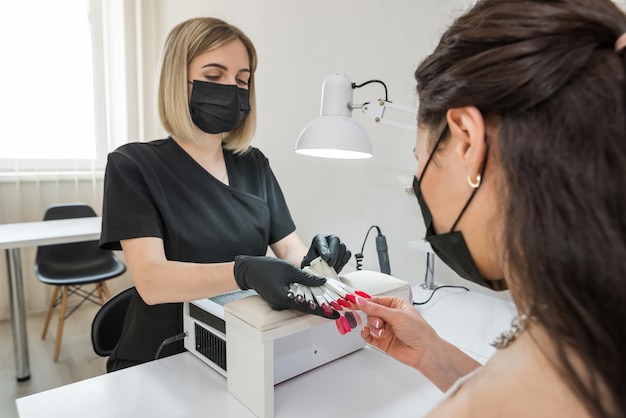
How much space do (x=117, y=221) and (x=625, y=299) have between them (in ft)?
3.50

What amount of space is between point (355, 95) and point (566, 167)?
1.51 metres

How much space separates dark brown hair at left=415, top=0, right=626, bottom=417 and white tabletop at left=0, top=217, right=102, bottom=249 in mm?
2279

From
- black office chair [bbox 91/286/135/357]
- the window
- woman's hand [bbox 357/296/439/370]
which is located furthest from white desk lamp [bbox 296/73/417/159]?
the window

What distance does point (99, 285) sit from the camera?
112 inches

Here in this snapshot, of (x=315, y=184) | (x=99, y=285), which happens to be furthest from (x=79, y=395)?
(x=99, y=285)

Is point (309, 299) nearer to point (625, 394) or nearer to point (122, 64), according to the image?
point (625, 394)

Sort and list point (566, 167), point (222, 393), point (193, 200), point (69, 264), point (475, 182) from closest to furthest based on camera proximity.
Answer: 1. point (566, 167)
2. point (475, 182)
3. point (222, 393)
4. point (193, 200)
5. point (69, 264)

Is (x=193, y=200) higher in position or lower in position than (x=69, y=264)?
higher

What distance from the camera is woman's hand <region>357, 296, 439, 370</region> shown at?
79 centimetres

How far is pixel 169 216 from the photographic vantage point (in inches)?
45.8

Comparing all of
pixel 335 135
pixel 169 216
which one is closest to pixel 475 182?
pixel 335 135

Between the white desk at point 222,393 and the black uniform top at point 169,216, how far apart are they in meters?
0.22

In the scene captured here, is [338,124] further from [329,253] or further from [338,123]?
[329,253]

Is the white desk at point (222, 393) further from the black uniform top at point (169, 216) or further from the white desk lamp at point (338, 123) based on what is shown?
the white desk lamp at point (338, 123)
